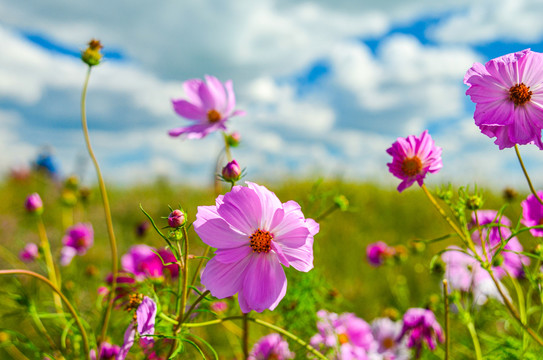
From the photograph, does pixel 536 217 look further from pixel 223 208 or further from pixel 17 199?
pixel 17 199

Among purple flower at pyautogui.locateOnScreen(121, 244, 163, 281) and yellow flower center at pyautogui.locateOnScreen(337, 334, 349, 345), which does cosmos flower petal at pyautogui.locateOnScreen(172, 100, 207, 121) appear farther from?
yellow flower center at pyautogui.locateOnScreen(337, 334, 349, 345)

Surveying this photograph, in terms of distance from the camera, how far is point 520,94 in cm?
81

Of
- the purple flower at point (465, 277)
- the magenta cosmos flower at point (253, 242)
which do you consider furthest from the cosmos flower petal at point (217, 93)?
the purple flower at point (465, 277)

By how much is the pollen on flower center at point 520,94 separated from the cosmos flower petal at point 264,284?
52 cm

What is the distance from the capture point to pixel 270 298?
70cm

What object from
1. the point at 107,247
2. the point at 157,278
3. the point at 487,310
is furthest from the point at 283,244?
the point at 107,247

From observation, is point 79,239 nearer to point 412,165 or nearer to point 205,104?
point 205,104

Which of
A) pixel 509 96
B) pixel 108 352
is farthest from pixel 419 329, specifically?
pixel 108 352

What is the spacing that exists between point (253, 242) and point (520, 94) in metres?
0.55

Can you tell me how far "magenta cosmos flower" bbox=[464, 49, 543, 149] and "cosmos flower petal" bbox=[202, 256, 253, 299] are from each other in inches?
18.4

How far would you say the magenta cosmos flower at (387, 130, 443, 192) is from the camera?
83cm

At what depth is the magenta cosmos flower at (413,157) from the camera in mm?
833

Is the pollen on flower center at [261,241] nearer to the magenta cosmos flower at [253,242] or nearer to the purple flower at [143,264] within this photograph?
the magenta cosmos flower at [253,242]

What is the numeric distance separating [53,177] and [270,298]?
5949 mm
